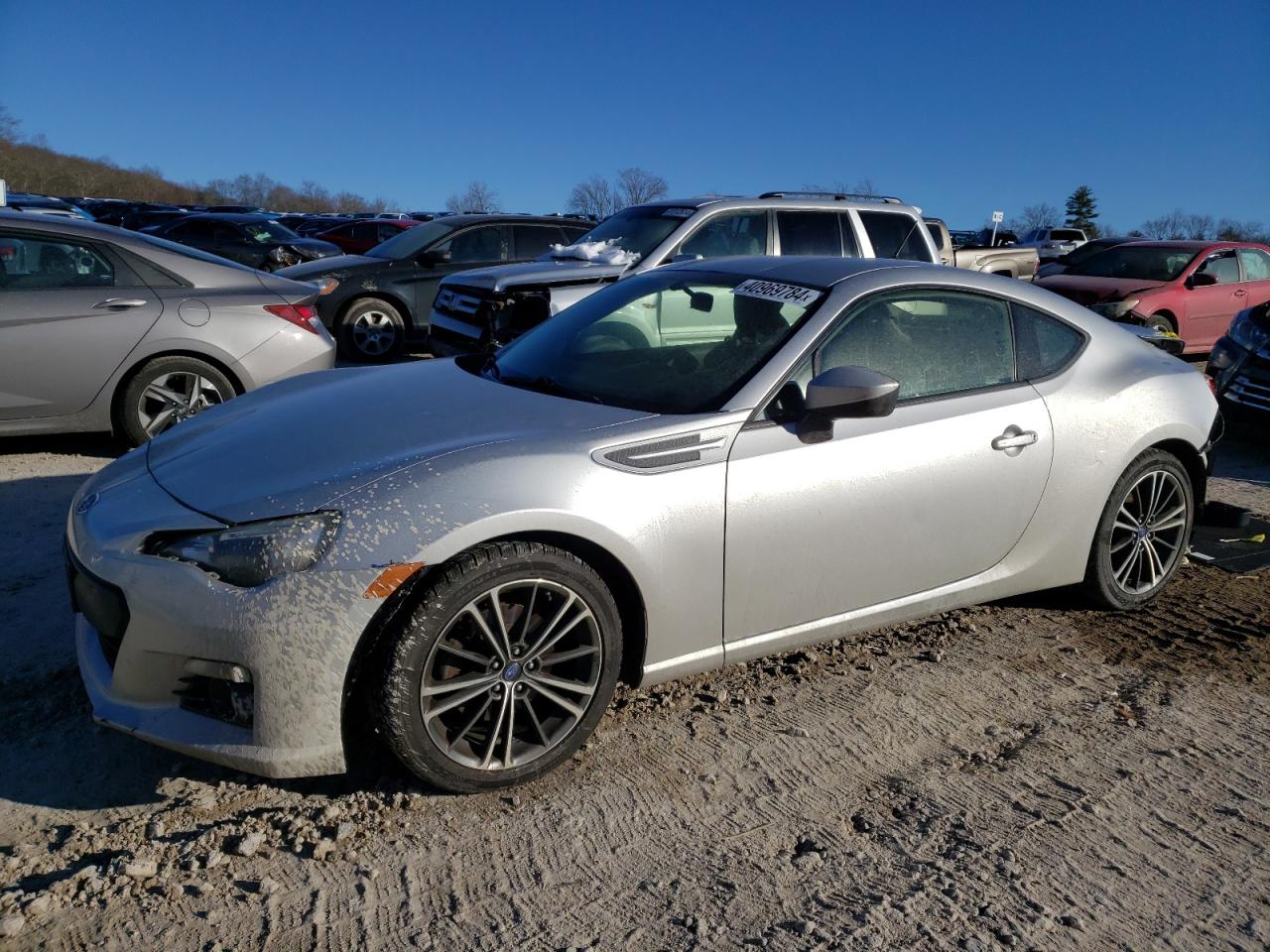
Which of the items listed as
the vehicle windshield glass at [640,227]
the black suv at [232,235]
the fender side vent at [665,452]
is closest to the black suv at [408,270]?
the vehicle windshield glass at [640,227]

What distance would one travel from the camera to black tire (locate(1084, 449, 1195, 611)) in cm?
427

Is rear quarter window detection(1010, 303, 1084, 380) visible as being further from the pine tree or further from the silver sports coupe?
the pine tree

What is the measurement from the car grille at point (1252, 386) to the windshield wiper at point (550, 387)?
6.75 meters

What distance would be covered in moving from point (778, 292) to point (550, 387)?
3.07 feet

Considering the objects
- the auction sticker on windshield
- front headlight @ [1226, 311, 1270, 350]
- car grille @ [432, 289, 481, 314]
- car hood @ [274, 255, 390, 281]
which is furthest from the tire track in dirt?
car hood @ [274, 255, 390, 281]

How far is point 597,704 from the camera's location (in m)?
3.09

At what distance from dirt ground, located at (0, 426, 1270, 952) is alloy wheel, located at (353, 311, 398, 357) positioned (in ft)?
23.1

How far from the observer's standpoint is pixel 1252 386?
26.5 ft

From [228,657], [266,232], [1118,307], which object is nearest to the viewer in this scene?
A: [228,657]

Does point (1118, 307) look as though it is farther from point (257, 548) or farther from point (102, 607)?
point (102, 607)

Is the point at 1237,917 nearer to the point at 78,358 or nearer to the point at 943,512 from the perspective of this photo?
the point at 943,512

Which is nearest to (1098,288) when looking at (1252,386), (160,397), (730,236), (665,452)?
(1252,386)

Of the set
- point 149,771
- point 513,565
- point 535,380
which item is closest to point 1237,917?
point 513,565

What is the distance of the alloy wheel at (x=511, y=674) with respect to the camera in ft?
9.33
